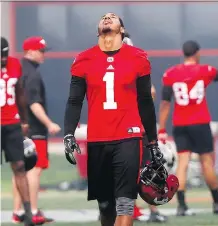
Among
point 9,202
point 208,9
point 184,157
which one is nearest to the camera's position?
point 184,157

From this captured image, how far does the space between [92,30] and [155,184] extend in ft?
34.3

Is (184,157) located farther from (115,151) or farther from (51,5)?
(51,5)

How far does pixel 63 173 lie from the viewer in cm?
1678

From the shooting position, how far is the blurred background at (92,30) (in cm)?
1812

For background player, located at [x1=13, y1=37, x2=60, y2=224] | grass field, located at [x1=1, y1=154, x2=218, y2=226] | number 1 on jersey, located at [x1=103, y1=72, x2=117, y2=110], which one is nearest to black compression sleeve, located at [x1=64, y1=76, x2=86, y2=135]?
number 1 on jersey, located at [x1=103, y1=72, x2=117, y2=110]

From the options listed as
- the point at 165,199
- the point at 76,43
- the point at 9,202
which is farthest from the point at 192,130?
the point at 76,43

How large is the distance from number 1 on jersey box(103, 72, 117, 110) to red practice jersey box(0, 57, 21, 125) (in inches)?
110

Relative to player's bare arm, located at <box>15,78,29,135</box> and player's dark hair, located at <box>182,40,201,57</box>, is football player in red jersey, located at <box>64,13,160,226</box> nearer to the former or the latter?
player's bare arm, located at <box>15,78,29,135</box>

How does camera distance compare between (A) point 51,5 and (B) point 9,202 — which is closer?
(B) point 9,202

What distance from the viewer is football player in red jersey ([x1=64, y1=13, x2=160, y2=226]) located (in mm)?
7941

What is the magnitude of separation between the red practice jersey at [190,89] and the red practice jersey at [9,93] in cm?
174

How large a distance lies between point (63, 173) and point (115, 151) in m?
8.84

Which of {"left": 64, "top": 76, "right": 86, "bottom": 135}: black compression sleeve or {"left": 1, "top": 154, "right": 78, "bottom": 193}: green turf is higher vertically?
{"left": 64, "top": 76, "right": 86, "bottom": 135}: black compression sleeve

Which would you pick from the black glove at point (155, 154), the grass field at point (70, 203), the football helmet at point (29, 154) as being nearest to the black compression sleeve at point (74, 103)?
the black glove at point (155, 154)
